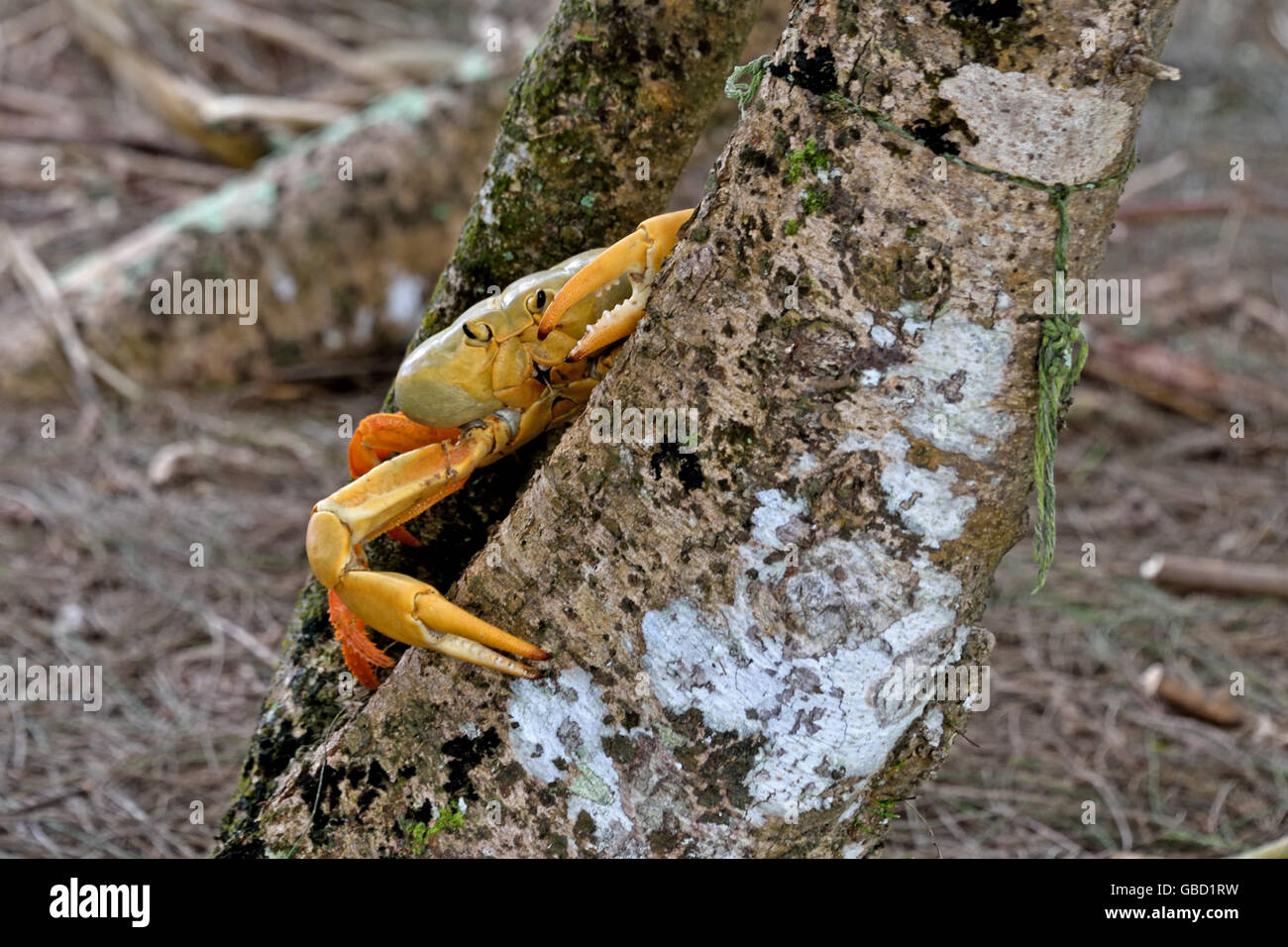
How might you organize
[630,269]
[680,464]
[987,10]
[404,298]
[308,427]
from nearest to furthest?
1. [987,10]
2. [680,464]
3. [630,269]
4. [308,427]
5. [404,298]

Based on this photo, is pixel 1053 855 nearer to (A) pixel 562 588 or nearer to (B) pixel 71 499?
(A) pixel 562 588

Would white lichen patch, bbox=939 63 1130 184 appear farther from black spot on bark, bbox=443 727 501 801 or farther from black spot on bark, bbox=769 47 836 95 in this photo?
black spot on bark, bbox=443 727 501 801

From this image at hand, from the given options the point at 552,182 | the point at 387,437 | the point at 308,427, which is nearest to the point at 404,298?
the point at 308,427

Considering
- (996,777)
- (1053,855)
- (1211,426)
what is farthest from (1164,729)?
(1211,426)

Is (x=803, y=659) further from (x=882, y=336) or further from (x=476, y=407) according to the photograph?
(x=476, y=407)

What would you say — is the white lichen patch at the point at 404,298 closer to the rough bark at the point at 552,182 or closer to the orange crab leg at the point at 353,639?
the rough bark at the point at 552,182

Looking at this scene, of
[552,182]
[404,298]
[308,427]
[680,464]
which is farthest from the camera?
[404,298]

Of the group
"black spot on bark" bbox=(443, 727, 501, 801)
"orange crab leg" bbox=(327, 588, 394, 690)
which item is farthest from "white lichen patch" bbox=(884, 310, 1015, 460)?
"orange crab leg" bbox=(327, 588, 394, 690)
